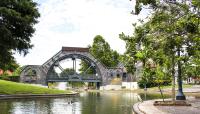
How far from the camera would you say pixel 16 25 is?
35.7 m

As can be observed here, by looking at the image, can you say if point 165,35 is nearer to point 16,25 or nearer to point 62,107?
point 62,107

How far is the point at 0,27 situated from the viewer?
32.7m

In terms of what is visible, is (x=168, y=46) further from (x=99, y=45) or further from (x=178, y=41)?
(x=99, y=45)

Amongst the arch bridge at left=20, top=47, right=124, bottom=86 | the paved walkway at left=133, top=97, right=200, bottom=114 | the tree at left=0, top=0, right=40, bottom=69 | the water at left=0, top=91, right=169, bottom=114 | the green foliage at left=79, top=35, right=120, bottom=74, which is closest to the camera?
the paved walkway at left=133, top=97, right=200, bottom=114

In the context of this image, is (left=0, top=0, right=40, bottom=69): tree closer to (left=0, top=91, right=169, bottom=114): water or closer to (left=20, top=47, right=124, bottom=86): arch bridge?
(left=0, top=91, right=169, bottom=114): water

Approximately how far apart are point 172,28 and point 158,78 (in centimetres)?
1334

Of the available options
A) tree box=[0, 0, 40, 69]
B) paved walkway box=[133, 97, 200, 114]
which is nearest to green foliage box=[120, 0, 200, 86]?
paved walkway box=[133, 97, 200, 114]

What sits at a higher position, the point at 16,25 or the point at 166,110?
the point at 16,25

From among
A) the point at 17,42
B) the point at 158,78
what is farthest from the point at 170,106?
the point at 17,42

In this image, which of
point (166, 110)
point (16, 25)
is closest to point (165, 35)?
point (166, 110)

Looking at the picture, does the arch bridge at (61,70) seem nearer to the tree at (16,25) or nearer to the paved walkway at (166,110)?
the tree at (16,25)

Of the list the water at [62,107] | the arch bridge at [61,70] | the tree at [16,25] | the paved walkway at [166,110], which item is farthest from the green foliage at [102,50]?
the paved walkway at [166,110]

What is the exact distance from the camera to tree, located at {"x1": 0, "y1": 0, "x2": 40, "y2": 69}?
109ft

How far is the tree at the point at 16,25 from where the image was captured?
3322cm
